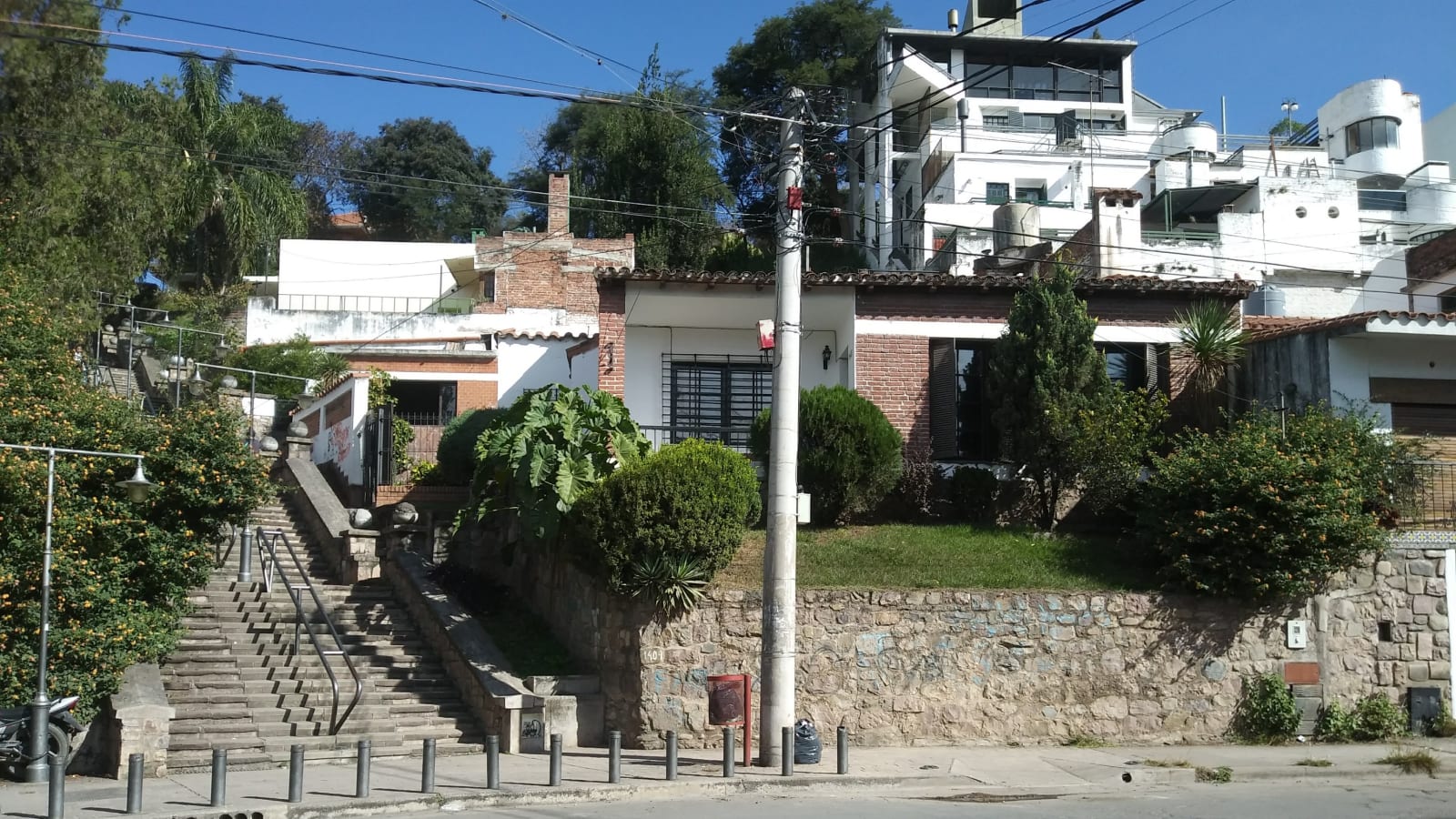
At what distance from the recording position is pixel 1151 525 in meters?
16.9

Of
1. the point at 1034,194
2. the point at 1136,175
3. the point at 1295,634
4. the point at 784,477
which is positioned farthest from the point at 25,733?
the point at 1136,175

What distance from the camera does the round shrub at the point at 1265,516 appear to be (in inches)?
622

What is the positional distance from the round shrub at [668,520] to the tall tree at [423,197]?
46598 millimetres

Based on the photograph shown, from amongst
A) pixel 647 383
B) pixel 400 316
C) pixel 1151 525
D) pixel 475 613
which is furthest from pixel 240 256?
pixel 1151 525

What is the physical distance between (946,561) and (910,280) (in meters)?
5.35

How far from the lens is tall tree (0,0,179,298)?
19.5 meters

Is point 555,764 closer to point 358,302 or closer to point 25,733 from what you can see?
point 25,733

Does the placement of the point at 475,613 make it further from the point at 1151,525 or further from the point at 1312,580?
the point at 1312,580

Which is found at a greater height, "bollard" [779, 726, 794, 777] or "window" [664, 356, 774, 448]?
"window" [664, 356, 774, 448]

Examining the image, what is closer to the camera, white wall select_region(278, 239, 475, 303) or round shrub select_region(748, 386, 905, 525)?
round shrub select_region(748, 386, 905, 525)

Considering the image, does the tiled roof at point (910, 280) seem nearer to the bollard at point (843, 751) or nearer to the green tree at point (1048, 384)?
the green tree at point (1048, 384)

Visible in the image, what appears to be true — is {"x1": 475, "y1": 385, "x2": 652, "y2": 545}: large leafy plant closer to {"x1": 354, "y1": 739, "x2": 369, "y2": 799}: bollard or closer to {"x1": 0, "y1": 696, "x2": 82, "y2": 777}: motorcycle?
{"x1": 354, "y1": 739, "x2": 369, "y2": 799}: bollard

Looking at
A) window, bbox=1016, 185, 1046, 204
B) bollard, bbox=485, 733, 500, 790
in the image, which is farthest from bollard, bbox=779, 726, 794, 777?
window, bbox=1016, 185, 1046, 204

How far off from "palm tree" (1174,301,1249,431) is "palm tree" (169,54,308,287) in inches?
1051
